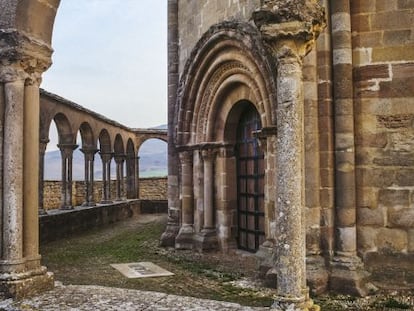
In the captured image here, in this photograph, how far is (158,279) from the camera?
707 cm

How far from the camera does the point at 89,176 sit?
1581cm

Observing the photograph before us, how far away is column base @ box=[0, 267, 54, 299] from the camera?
5.09 meters

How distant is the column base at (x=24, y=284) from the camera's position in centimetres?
509

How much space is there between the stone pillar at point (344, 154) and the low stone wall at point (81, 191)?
45.1 ft

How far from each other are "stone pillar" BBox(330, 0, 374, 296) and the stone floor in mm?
1872

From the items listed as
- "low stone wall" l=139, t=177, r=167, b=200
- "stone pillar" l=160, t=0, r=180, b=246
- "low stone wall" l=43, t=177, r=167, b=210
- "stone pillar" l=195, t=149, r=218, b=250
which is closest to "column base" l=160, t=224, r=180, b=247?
"stone pillar" l=160, t=0, r=180, b=246

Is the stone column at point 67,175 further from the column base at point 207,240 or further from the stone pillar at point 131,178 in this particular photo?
the stone pillar at point 131,178

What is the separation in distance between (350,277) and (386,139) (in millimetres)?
1731

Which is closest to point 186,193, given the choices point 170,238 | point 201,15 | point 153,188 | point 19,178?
point 170,238

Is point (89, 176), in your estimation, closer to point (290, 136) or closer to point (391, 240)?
point (391, 240)

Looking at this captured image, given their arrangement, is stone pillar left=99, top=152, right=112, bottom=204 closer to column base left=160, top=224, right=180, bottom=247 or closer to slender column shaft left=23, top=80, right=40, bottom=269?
column base left=160, top=224, right=180, bottom=247

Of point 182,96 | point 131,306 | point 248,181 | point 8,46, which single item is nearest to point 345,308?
point 131,306

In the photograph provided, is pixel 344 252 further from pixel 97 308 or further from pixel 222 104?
pixel 222 104

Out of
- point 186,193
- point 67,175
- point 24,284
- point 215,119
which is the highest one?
point 215,119
